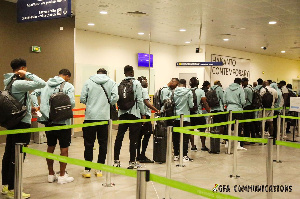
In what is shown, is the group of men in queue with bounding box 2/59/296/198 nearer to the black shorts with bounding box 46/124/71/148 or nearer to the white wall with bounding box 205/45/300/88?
the black shorts with bounding box 46/124/71/148

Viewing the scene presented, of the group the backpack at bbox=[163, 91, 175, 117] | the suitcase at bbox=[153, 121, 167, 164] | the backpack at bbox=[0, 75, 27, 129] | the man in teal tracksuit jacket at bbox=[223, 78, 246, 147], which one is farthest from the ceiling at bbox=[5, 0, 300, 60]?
the backpack at bbox=[0, 75, 27, 129]

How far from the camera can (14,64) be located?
466cm

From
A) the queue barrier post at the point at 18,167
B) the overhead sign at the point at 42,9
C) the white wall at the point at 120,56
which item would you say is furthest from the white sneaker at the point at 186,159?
the white wall at the point at 120,56

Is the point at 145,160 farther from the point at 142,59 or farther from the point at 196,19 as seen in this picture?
the point at 142,59

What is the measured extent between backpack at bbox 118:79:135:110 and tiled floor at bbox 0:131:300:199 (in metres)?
1.20

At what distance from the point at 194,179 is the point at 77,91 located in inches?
303

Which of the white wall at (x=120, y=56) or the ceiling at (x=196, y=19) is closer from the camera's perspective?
the ceiling at (x=196, y=19)

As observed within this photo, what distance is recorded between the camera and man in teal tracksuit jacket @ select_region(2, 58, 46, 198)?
4.52 metres

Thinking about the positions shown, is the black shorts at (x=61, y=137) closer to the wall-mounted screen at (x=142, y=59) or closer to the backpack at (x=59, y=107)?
the backpack at (x=59, y=107)

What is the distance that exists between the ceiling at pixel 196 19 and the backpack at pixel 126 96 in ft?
10.2

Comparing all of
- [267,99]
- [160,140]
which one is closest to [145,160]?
[160,140]

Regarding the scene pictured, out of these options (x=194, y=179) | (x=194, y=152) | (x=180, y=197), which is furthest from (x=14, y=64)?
(x=194, y=152)

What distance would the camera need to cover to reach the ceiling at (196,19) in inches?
341

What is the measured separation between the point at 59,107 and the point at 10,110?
2.75ft
